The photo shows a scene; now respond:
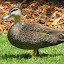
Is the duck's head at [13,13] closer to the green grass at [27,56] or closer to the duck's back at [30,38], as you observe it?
the duck's back at [30,38]

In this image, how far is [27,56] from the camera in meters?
5.32

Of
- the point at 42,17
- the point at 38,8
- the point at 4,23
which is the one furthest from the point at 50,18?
the point at 4,23

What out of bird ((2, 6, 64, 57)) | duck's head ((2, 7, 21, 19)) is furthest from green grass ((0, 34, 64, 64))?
duck's head ((2, 7, 21, 19))

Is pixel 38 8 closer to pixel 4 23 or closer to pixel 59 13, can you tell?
pixel 59 13

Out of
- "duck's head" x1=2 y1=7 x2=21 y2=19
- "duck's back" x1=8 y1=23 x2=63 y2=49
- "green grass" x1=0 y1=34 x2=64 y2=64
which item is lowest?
"green grass" x1=0 y1=34 x2=64 y2=64

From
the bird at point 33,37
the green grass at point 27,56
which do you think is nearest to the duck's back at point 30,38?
the bird at point 33,37

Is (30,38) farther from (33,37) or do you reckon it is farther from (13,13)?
(13,13)

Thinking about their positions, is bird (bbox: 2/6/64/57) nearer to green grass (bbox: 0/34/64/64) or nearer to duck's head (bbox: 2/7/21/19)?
duck's head (bbox: 2/7/21/19)

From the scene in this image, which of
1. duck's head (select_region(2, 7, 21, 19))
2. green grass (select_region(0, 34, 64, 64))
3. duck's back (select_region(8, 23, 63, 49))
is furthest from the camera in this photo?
duck's head (select_region(2, 7, 21, 19))

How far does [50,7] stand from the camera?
31.2 ft

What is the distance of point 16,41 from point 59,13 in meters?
4.85

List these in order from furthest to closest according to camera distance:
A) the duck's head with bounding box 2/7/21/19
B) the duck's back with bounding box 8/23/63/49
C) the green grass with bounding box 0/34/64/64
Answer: the duck's head with bounding box 2/7/21/19
the duck's back with bounding box 8/23/63/49
the green grass with bounding box 0/34/64/64

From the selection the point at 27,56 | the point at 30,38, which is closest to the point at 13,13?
the point at 30,38

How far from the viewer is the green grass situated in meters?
4.74
